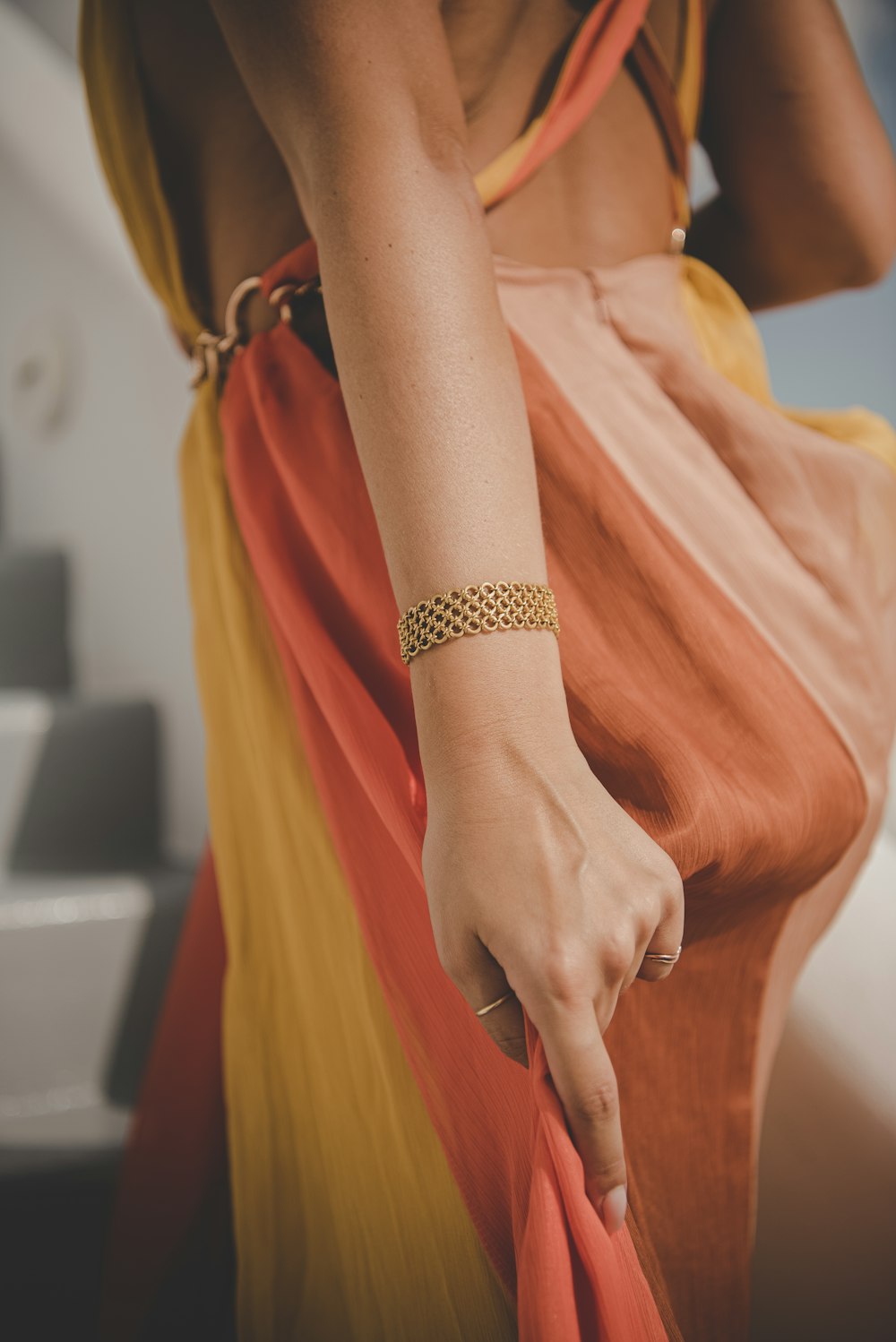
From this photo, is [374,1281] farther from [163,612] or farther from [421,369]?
[163,612]

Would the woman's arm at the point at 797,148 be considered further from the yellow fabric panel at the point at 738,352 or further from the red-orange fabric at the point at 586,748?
the red-orange fabric at the point at 586,748

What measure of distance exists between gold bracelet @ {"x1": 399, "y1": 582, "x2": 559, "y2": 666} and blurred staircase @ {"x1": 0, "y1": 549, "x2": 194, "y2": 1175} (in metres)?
0.73

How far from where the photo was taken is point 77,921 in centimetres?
86

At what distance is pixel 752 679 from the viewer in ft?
1.22

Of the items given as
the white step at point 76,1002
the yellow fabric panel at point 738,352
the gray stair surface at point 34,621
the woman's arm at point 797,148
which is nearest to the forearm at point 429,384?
the yellow fabric panel at point 738,352

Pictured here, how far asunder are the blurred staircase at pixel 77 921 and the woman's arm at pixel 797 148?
2.83 ft

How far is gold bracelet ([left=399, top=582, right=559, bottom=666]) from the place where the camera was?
0.29 meters

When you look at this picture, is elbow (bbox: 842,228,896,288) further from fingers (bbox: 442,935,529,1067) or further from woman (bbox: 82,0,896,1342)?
fingers (bbox: 442,935,529,1067)

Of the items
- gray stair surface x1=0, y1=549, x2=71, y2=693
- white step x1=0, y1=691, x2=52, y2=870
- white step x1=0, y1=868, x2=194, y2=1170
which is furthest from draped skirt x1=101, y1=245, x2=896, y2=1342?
gray stair surface x1=0, y1=549, x2=71, y2=693

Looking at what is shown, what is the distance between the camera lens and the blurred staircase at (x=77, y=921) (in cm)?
81

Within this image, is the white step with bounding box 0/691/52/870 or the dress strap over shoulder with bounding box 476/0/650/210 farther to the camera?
the white step with bounding box 0/691/52/870

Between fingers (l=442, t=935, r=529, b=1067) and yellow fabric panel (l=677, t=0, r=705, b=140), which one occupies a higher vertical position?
yellow fabric panel (l=677, t=0, r=705, b=140)

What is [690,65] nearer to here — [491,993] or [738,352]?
[738,352]

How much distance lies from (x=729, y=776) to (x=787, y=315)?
574mm
